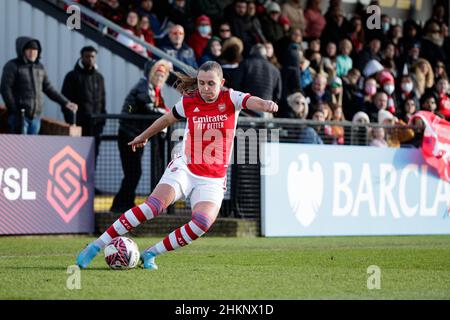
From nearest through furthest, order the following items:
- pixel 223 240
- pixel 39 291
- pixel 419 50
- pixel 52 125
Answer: pixel 39 291 → pixel 223 240 → pixel 52 125 → pixel 419 50

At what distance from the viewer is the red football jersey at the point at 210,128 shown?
11.0m

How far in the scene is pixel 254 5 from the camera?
832 inches

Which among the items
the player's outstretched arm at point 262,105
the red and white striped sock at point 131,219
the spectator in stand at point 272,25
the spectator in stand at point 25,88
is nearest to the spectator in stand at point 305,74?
the spectator in stand at point 272,25

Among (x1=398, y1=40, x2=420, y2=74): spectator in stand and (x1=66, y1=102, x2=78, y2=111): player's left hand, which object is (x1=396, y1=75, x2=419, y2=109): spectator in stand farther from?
(x1=66, y1=102, x2=78, y2=111): player's left hand

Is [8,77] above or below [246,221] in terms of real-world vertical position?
above

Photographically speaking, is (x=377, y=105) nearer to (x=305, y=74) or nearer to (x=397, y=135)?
(x=397, y=135)

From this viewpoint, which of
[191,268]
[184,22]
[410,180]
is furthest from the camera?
[184,22]

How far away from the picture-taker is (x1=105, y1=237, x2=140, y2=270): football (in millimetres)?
10548

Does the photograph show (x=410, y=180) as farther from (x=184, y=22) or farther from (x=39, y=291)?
(x=39, y=291)

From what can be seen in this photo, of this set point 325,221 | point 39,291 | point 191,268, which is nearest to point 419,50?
Answer: point 325,221

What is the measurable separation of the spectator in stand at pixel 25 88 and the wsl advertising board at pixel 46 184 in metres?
0.60

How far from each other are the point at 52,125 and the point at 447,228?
7119mm

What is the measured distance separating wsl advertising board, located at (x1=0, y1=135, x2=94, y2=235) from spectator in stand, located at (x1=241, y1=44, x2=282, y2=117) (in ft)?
9.77

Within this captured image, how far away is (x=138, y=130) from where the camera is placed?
658 inches
